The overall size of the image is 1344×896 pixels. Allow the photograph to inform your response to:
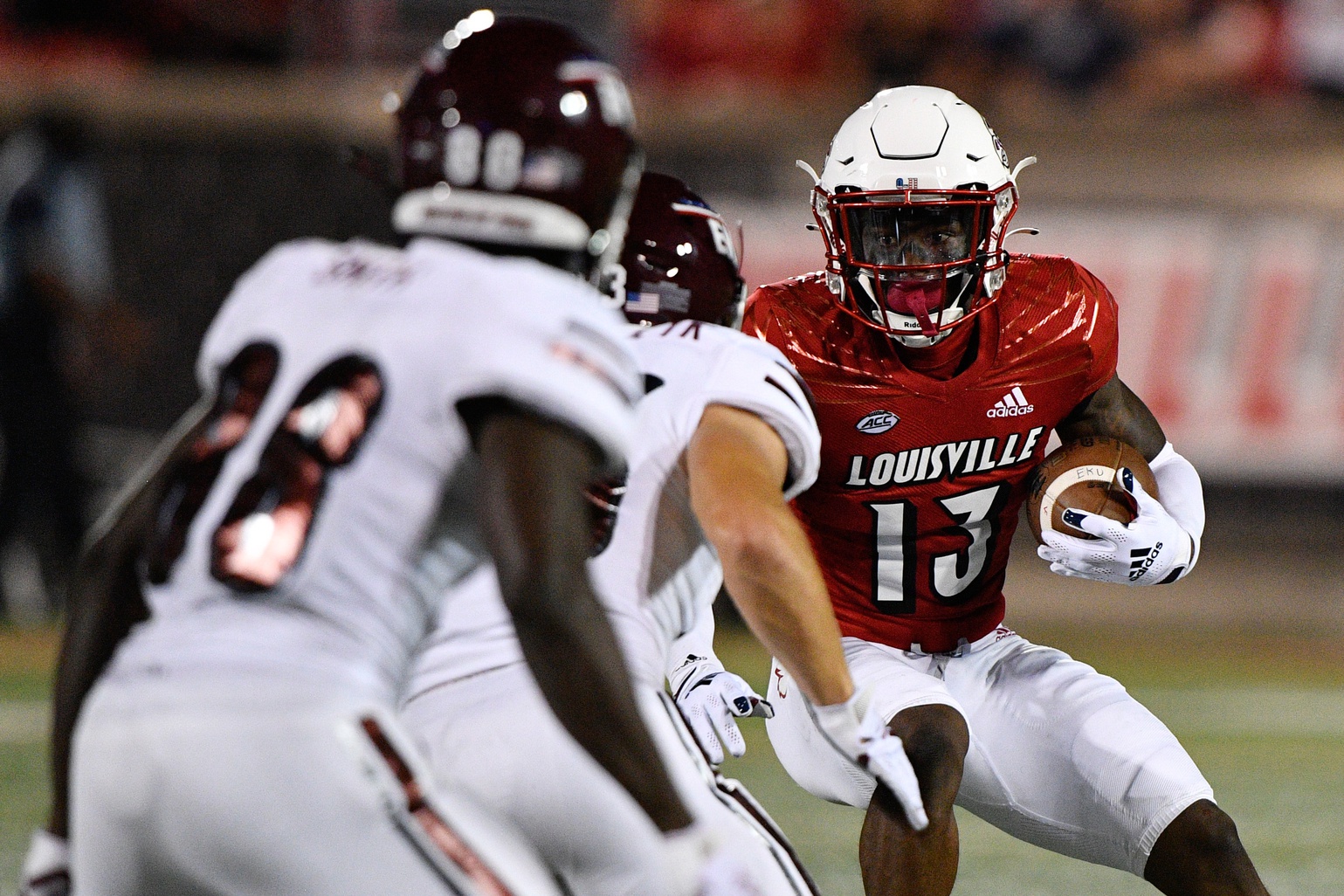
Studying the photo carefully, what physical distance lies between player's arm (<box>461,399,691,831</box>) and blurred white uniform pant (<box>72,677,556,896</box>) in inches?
6.6

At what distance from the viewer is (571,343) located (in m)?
1.75

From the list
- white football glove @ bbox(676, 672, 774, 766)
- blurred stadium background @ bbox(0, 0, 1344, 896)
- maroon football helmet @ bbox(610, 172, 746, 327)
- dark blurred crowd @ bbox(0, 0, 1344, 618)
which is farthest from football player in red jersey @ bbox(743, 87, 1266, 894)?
dark blurred crowd @ bbox(0, 0, 1344, 618)

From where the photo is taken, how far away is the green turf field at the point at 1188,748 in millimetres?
4000

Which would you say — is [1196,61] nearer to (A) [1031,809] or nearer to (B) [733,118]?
(B) [733,118]

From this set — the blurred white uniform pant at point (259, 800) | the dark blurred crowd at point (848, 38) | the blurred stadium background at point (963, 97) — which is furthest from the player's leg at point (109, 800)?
the dark blurred crowd at point (848, 38)

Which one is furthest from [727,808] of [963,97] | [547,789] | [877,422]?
[963,97]

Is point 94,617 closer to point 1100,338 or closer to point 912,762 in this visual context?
point 912,762

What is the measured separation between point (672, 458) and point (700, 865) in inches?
31.0

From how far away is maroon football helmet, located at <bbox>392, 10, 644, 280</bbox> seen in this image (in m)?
1.91

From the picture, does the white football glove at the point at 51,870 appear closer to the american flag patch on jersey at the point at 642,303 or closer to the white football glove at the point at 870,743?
the white football glove at the point at 870,743

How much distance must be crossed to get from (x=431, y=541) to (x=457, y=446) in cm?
12

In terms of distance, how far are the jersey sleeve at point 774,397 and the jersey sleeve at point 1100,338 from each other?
109 centimetres

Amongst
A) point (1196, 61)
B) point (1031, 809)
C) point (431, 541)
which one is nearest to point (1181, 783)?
point (1031, 809)

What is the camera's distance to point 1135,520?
3129mm
